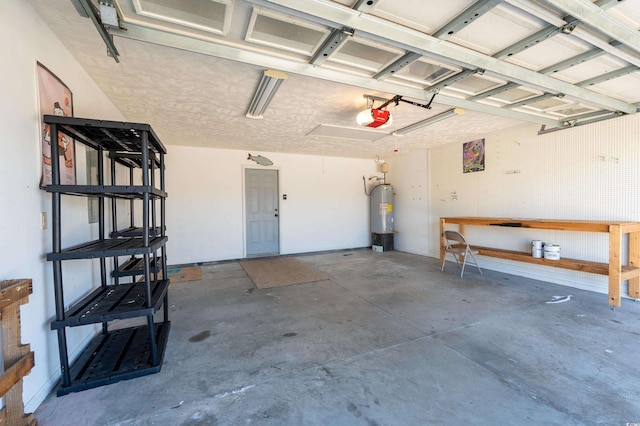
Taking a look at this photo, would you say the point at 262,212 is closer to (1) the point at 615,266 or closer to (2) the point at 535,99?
(2) the point at 535,99

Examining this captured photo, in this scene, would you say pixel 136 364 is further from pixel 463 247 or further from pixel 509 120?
pixel 509 120

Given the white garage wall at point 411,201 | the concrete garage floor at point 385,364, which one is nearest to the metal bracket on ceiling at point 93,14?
the concrete garage floor at point 385,364

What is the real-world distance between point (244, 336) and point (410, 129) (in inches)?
148

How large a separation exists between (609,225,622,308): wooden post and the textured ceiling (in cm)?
145

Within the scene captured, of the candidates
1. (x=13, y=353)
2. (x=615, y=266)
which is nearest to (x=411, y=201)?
A: (x=615, y=266)

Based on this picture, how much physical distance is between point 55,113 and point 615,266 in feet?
17.8

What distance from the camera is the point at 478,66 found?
7.00 feet

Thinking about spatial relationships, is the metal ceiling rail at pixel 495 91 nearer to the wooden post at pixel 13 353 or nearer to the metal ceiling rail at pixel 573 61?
the metal ceiling rail at pixel 573 61

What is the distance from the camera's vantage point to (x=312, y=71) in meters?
2.34

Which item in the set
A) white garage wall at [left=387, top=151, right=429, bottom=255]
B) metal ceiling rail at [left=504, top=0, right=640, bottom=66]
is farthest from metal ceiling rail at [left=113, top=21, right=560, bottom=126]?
white garage wall at [left=387, top=151, right=429, bottom=255]

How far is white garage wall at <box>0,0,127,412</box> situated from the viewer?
1.43m

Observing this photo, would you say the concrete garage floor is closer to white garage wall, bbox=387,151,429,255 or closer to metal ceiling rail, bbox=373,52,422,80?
metal ceiling rail, bbox=373,52,422,80

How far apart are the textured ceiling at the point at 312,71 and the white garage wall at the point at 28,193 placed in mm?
229

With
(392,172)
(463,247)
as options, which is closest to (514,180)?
(463,247)
